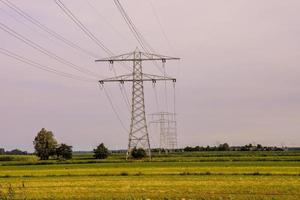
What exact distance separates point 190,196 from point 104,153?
14286 centimetres

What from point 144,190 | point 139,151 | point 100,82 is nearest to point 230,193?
point 144,190

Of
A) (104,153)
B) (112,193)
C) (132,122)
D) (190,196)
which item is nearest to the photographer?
(190,196)

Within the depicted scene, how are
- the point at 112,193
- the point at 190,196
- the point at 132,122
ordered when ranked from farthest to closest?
the point at 132,122 → the point at 112,193 → the point at 190,196

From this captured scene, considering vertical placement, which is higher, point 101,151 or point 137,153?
point 101,151

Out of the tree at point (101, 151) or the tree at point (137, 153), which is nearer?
the tree at point (137, 153)

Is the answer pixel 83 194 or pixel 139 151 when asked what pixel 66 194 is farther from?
pixel 139 151

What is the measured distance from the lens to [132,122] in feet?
309

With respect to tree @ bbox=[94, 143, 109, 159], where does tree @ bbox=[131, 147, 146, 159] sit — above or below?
below

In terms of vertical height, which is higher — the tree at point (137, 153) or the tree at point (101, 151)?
the tree at point (101, 151)

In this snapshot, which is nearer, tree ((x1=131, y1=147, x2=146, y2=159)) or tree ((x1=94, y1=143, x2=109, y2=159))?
tree ((x1=131, y1=147, x2=146, y2=159))

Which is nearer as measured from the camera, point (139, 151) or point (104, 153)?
point (139, 151)

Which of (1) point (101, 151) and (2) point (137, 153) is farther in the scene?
(1) point (101, 151)

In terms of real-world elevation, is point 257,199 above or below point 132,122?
below

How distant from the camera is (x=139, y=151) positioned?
141375mm
